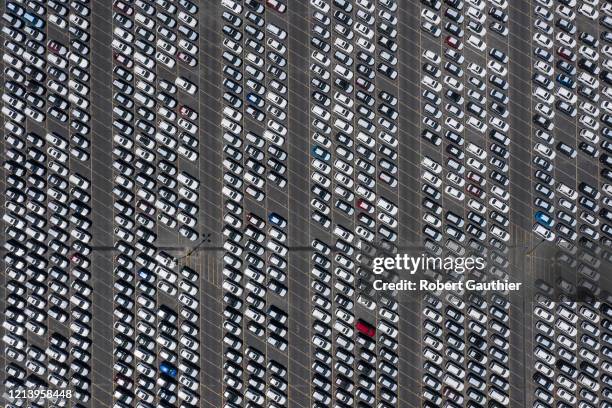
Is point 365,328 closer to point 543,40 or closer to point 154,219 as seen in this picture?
point 154,219

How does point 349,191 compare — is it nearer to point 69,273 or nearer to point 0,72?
point 69,273

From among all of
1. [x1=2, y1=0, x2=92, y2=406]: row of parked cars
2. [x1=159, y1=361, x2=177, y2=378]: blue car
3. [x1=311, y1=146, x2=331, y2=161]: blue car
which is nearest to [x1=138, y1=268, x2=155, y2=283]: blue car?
[x1=2, y1=0, x2=92, y2=406]: row of parked cars

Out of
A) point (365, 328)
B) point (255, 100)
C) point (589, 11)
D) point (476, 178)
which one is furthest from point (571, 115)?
point (255, 100)

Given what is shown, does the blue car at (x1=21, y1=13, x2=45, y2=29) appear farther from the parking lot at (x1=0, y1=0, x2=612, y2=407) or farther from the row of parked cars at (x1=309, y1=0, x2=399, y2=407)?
the row of parked cars at (x1=309, y1=0, x2=399, y2=407)

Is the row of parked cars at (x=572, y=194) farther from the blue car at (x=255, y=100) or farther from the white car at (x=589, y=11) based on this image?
the blue car at (x=255, y=100)

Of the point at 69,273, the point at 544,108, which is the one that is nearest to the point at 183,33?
the point at 69,273

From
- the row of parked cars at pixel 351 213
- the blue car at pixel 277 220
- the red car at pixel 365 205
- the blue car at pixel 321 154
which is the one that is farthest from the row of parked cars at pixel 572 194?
the blue car at pixel 277 220
